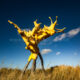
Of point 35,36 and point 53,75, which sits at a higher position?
point 35,36

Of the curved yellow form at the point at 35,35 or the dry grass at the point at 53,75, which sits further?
the curved yellow form at the point at 35,35

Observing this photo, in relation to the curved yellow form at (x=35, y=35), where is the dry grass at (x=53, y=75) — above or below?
below

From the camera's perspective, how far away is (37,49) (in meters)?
4.43

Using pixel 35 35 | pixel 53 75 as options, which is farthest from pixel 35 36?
pixel 53 75

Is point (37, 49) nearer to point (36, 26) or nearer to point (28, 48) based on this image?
point (28, 48)

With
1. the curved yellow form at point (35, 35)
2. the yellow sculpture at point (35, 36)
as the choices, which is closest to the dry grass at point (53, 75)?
the yellow sculpture at point (35, 36)

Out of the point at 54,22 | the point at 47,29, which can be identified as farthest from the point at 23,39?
the point at 54,22

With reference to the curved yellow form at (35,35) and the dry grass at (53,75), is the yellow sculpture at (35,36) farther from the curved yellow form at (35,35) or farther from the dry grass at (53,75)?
the dry grass at (53,75)

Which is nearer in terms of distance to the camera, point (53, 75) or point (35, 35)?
point (53, 75)

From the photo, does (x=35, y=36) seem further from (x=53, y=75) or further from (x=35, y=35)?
(x=53, y=75)

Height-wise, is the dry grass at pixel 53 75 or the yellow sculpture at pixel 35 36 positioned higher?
the yellow sculpture at pixel 35 36

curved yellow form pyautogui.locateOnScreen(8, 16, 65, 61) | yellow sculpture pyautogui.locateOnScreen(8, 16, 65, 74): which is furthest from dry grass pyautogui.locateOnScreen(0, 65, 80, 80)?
curved yellow form pyautogui.locateOnScreen(8, 16, 65, 61)

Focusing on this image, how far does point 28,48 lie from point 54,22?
1763 millimetres

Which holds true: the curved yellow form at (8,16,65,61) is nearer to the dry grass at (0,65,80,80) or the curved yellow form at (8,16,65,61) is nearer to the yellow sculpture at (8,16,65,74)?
the yellow sculpture at (8,16,65,74)
